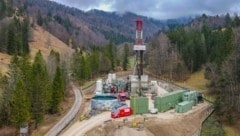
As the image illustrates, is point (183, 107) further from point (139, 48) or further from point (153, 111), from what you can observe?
point (139, 48)

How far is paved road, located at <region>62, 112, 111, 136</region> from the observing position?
60.0m

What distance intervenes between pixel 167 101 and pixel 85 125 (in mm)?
18230

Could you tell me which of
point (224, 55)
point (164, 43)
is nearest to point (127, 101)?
point (224, 55)

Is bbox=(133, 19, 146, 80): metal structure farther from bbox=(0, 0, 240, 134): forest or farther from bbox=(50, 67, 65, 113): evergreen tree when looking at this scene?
bbox=(50, 67, 65, 113): evergreen tree

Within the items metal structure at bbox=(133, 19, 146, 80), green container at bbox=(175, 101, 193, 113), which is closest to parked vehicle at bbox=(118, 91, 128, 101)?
metal structure at bbox=(133, 19, 146, 80)

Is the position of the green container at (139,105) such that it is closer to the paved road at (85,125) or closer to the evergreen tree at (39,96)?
the paved road at (85,125)

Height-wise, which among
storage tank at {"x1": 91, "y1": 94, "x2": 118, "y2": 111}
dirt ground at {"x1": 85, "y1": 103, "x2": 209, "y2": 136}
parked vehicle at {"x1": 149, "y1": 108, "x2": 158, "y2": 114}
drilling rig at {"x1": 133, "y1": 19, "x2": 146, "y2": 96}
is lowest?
dirt ground at {"x1": 85, "y1": 103, "x2": 209, "y2": 136}

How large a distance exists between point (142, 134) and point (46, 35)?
14192 centimetres

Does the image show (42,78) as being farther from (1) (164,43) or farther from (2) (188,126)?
(1) (164,43)

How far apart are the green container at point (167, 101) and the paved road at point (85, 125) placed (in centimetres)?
918

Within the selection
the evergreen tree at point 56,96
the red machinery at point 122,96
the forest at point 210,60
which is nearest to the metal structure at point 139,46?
the red machinery at point 122,96

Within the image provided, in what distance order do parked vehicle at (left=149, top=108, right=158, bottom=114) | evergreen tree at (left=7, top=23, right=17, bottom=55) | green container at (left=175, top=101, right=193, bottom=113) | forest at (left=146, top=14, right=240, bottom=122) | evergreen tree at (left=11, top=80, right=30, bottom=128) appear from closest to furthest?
evergreen tree at (left=11, top=80, right=30, bottom=128)
parked vehicle at (left=149, top=108, right=158, bottom=114)
green container at (left=175, top=101, right=193, bottom=113)
forest at (left=146, top=14, right=240, bottom=122)
evergreen tree at (left=7, top=23, right=17, bottom=55)

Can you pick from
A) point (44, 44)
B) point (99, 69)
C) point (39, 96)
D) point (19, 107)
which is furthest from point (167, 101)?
point (44, 44)

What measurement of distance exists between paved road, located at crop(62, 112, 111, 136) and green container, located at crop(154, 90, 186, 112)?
918 cm
